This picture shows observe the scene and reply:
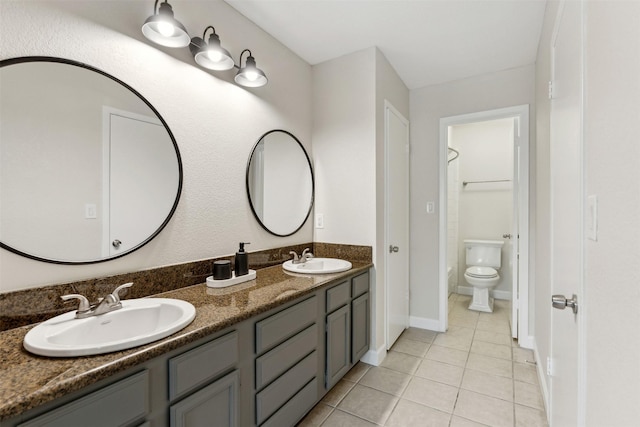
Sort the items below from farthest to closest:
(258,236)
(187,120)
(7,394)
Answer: (258,236), (187,120), (7,394)

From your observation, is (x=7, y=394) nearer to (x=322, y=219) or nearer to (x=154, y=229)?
(x=154, y=229)

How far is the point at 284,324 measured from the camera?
1.48 meters

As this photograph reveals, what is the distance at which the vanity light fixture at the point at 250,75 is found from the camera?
188 cm

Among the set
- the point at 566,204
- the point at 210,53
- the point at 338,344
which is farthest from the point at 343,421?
the point at 210,53

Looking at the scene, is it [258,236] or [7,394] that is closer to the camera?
[7,394]

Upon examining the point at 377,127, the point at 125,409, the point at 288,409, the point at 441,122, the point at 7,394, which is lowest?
the point at 288,409

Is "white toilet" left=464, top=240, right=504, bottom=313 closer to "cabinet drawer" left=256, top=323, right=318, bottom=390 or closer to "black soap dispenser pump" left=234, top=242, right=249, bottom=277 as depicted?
"cabinet drawer" left=256, top=323, right=318, bottom=390

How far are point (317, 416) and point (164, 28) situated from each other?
2248 millimetres

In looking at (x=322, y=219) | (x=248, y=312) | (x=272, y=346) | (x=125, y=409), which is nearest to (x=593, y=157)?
(x=248, y=312)

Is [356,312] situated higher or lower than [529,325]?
higher

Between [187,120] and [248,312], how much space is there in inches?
44.1

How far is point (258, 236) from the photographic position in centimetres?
214

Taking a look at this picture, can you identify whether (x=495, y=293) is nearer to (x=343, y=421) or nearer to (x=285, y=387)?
(x=343, y=421)

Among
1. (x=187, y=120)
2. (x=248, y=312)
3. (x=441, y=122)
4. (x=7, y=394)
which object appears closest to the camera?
(x=7, y=394)
